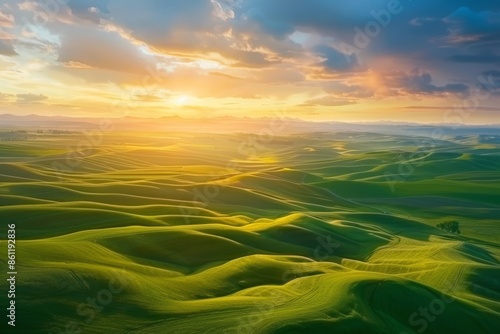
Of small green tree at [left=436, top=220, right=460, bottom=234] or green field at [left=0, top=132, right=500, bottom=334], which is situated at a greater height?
green field at [left=0, top=132, right=500, bottom=334]

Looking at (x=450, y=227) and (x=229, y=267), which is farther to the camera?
(x=450, y=227)

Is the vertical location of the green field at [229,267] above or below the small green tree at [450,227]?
above

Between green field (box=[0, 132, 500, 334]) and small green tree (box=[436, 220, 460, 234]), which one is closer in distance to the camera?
green field (box=[0, 132, 500, 334])

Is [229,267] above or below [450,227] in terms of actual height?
above

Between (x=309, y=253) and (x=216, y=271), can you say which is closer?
(x=216, y=271)

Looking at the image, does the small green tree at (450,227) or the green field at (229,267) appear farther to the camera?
the small green tree at (450,227)

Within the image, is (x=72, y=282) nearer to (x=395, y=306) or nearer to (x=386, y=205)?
(x=395, y=306)

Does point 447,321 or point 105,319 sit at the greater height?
point 105,319

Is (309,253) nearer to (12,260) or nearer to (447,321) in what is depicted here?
(447,321)

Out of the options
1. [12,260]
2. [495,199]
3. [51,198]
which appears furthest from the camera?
[495,199]

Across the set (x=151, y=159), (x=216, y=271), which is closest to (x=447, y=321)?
(x=216, y=271)

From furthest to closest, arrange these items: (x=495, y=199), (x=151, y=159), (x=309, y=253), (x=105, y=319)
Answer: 1. (x=151, y=159)
2. (x=495, y=199)
3. (x=309, y=253)
4. (x=105, y=319)
